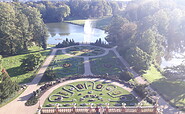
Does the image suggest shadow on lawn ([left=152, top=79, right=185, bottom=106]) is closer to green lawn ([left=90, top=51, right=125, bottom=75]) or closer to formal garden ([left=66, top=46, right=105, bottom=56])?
green lawn ([left=90, top=51, right=125, bottom=75])

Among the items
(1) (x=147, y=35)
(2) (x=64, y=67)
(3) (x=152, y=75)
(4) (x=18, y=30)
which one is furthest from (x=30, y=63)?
(1) (x=147, y=35)

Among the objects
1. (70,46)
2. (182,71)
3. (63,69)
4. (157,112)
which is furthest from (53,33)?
(157,112)

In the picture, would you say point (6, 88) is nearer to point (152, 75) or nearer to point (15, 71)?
point (15, 71)

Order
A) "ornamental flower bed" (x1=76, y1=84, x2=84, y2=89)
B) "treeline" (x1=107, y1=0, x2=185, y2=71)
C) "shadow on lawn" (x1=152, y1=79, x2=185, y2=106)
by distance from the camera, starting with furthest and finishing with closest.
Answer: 1. "treeline" (x1=107, y1=0, x2=185, y2=71)
2. "ornamental flower bed" (x1=76, y1=84, x2=84, y2=89)
3. "shadow on lawn" (x1=152, y1=79, x2=185, y2=106)

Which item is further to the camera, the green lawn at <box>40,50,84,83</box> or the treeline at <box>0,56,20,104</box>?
the green lawn at <box>40,50,84,83</box>

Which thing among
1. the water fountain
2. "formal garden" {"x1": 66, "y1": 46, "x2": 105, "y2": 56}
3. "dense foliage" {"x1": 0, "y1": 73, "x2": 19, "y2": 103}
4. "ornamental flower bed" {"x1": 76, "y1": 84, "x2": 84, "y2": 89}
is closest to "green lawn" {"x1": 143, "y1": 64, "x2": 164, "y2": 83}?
"ornamental flower bed" {"x1": 76, "y1": 84, "x2": 84, "y2": 89}

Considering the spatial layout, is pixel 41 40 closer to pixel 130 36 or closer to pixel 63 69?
pixel 63 69
